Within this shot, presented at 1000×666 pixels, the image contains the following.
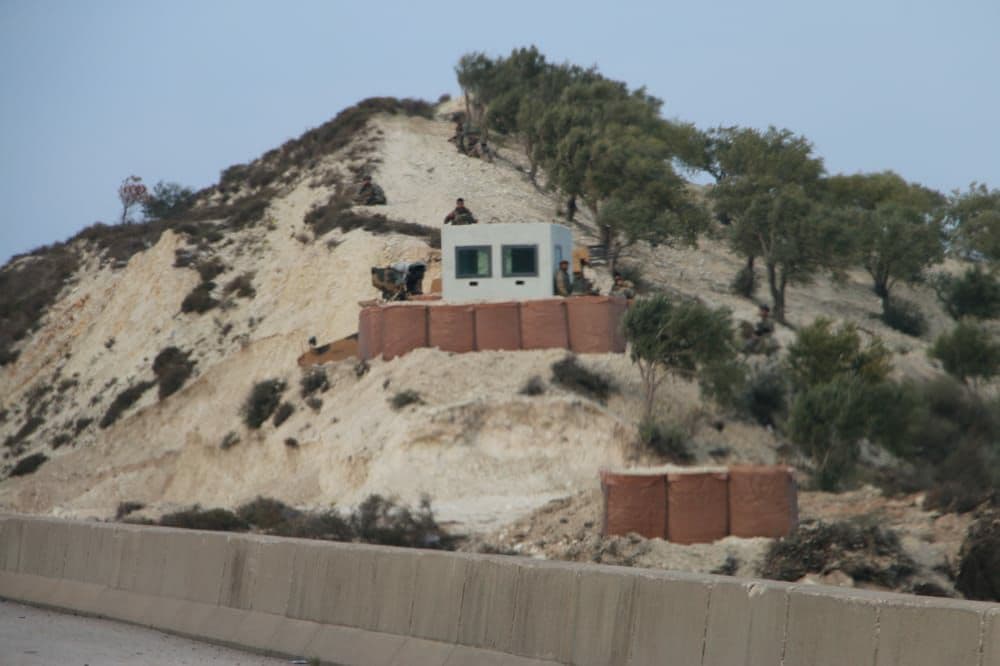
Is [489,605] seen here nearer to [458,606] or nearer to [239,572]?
[458,606]

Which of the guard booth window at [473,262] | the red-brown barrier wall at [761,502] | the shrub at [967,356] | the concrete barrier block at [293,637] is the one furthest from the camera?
the shrub at [967,356]

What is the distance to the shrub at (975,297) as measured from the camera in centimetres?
7288

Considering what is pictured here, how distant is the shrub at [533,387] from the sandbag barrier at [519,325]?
212cm

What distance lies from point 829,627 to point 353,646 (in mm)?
4929

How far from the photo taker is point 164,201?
9838cm

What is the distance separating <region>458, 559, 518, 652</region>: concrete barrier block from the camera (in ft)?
37.5

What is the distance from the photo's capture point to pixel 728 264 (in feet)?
235

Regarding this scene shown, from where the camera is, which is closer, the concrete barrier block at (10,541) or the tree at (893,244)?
the concrete barrier block at (10,541)

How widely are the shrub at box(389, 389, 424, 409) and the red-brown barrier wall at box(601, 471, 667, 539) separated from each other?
482 inches

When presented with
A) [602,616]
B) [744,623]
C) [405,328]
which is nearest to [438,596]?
[602,616]

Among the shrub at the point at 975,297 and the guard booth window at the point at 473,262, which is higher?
the shrub at the point at 975,297

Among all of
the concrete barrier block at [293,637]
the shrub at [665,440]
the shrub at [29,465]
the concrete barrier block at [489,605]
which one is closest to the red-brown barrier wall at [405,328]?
the shrub at [665,440]

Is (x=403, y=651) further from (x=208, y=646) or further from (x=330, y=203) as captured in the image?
(x=330, y=203)

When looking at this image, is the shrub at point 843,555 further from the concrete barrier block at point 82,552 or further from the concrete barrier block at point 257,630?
the concrete barrier block at point 257,630
